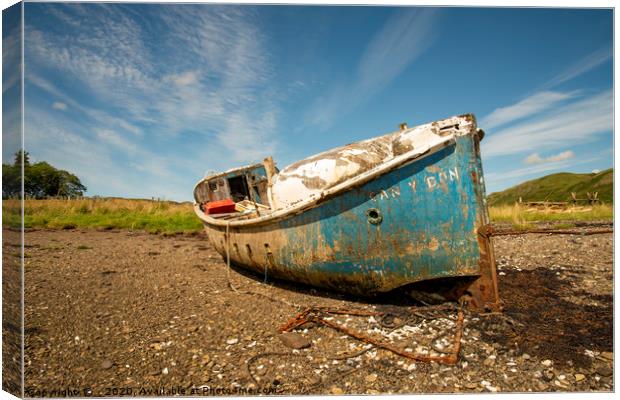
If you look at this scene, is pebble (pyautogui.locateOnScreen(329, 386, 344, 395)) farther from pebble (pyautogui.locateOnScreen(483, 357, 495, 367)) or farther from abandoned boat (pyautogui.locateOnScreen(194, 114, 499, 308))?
abandoned boat (pyautogui.locateOnScreen(194, 114, 499, 308))

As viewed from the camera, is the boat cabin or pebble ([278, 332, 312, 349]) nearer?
pebble ([278, 332, 312, 349])

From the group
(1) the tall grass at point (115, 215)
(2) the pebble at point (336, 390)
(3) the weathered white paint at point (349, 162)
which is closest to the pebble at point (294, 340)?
(2) the pebble at point (336, 390)

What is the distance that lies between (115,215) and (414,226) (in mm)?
16917

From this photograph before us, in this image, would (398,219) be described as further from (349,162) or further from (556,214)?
(556,214)

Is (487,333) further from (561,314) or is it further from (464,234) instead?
(561,314)

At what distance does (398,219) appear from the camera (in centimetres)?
394

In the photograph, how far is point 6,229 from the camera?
3.02 m

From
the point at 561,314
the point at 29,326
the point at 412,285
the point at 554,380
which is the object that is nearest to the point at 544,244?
the point at 561,314

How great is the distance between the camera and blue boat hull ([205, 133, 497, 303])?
3.84 metres

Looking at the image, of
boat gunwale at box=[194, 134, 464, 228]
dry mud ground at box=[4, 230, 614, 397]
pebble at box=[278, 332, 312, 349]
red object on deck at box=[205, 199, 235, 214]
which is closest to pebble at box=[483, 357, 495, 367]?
dry mud ground at box=[4, 230, 614, 397]

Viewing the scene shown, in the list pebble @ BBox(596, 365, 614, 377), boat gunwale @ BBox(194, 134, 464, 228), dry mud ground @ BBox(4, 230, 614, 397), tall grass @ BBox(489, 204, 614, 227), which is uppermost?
boat gunwale @ BBox(194, 134, 464, 228)

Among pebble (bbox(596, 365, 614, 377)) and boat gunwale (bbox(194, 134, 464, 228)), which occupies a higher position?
boat gunwale (bbox(194, 134, 464, 228))

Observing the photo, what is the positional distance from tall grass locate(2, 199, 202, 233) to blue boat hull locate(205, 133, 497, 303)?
11.5 meters

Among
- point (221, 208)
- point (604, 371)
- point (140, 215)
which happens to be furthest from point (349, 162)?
point (140, 215)
